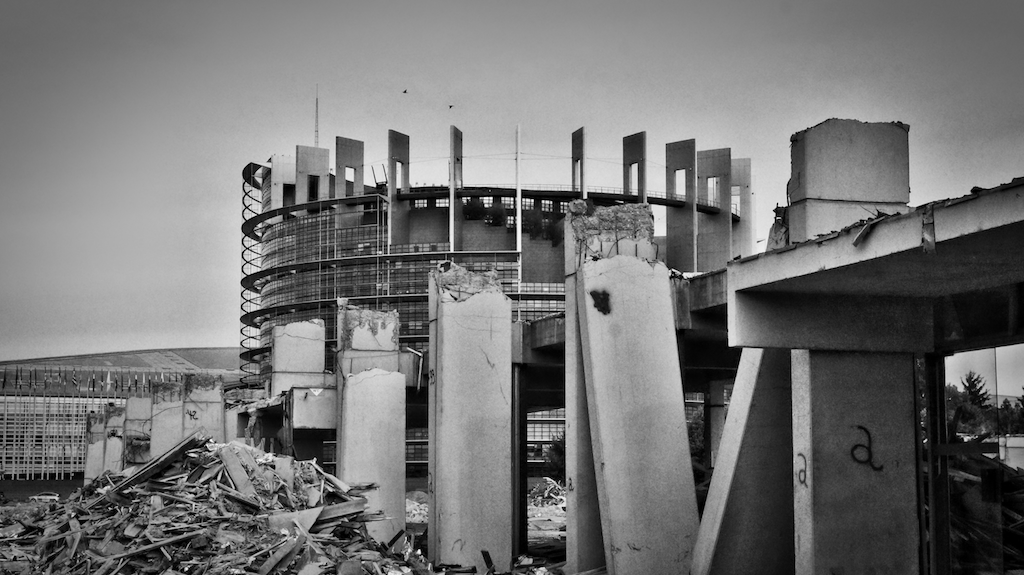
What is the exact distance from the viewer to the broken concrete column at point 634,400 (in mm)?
14922

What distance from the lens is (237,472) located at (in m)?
17.5

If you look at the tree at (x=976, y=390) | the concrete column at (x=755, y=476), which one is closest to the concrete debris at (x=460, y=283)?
the concrete column at (x=755, y=476)

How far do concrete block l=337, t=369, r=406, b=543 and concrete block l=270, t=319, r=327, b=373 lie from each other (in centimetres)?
565

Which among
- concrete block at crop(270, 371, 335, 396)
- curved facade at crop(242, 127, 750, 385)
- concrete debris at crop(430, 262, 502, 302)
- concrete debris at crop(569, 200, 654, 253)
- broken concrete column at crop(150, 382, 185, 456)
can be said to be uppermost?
curved facade at crop(242, 127, 750, 385)

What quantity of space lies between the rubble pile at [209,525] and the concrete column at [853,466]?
606cm

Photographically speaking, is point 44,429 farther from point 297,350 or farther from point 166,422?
point 297,350

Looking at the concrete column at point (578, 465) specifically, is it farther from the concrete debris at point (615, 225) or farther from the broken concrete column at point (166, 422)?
the broken concrete column at point (166, 422)

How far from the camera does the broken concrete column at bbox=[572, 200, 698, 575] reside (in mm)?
14922

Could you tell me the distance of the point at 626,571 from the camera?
14.9 metres

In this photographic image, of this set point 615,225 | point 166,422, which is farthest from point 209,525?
point 166,422

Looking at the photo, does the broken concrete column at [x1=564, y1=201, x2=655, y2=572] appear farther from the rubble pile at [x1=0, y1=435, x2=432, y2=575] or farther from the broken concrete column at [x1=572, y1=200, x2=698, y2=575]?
the rubble pile at [x1=0, y1=435, x2=432, y2=575]

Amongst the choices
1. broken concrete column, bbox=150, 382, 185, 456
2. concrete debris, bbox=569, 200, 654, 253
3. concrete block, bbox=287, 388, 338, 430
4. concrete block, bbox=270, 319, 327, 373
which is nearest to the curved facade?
broken concrete column, bbox=150, 382, 185, 456

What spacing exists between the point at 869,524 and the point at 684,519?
3.71m

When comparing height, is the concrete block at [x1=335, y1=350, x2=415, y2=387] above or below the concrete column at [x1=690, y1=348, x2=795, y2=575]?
above
